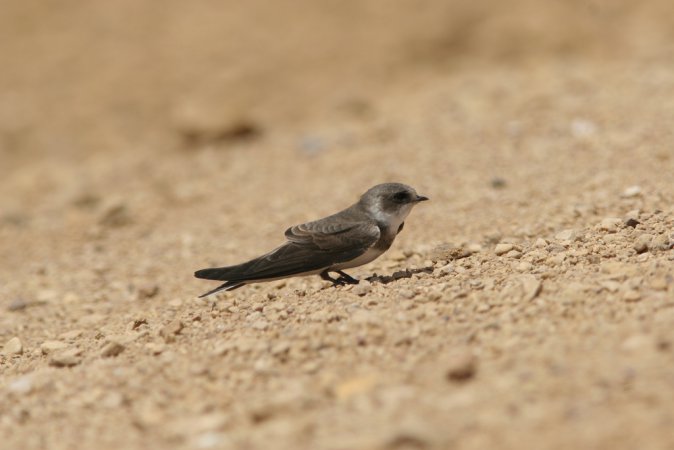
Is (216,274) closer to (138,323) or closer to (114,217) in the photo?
(138,323)

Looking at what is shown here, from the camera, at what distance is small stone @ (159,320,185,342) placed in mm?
6023

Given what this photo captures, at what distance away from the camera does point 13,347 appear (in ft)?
23.2

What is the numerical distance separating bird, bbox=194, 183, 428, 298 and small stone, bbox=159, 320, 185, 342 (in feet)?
1.67

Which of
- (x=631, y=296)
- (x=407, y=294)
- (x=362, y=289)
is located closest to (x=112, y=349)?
(x=362, y=289)

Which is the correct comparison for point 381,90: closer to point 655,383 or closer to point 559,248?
point 559,248

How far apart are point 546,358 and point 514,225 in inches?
150

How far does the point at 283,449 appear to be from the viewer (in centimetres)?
408

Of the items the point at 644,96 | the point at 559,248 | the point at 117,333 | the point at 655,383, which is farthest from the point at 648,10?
the point at 655,383

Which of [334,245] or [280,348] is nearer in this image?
[280,348]

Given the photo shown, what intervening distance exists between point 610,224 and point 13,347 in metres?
4.43

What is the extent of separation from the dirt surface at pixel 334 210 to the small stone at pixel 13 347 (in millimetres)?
37

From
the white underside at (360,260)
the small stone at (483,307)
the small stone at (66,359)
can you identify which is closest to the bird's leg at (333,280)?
the white underside at (360,260)

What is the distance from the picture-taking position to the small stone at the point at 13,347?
23.0 ft

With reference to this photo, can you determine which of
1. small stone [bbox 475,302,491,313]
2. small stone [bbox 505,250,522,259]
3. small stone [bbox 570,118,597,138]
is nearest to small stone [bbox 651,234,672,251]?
small stone [bbox 505,250,522,259]
